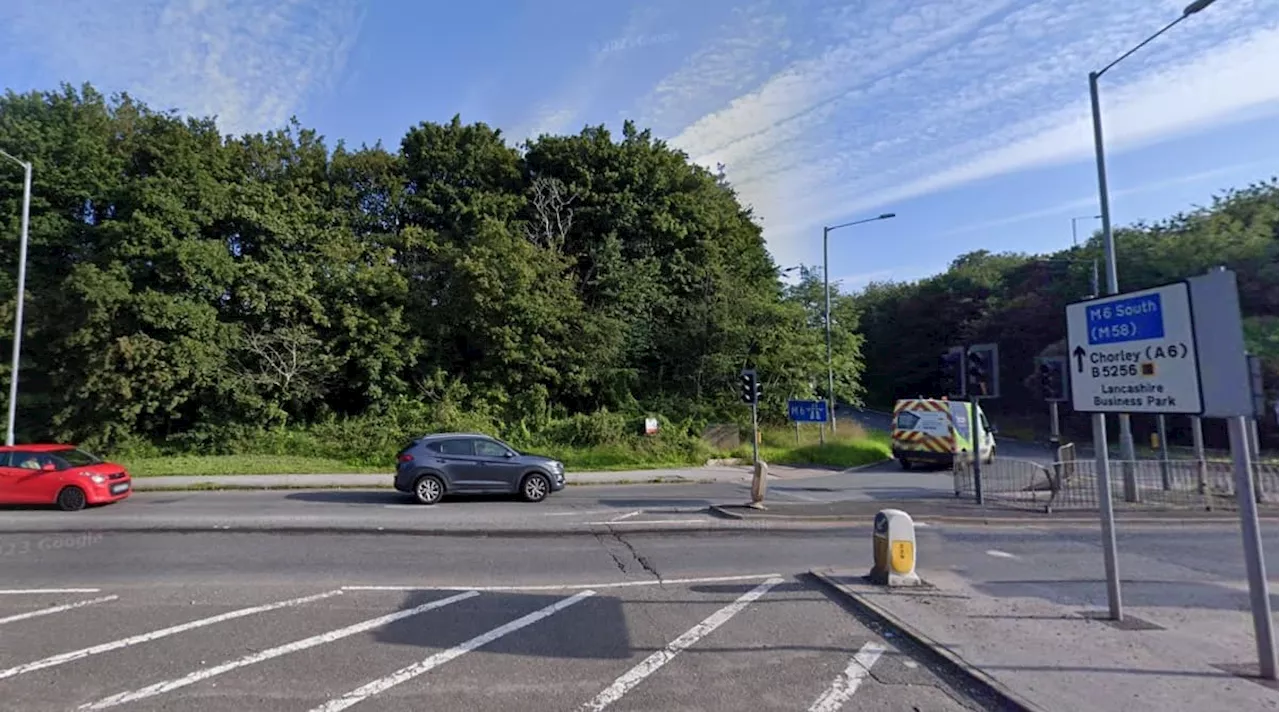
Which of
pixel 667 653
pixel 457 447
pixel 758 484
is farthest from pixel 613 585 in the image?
pixel 457 447

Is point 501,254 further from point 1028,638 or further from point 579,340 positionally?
point 1028,638

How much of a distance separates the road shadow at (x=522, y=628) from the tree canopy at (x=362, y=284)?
20.8 meters

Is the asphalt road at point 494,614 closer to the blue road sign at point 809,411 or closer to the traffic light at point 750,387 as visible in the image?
the traffic light at point 750,387

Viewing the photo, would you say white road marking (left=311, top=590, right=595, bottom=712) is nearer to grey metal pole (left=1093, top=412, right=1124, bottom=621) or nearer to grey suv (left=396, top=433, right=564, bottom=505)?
→ grey metal pole (left=1093, top=412, right=1124, bottom=621)

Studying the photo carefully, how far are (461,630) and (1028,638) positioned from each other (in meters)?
4.85

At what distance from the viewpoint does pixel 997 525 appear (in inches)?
481

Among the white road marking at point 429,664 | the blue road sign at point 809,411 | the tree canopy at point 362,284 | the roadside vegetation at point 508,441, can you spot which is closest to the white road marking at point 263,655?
the white road marking at point 429,664

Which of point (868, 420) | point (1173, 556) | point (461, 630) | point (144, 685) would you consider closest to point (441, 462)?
point (461, 630)

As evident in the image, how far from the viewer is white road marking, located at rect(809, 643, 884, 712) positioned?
171 inches

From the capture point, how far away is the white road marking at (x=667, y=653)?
4.41m

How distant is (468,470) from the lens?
49.9ft

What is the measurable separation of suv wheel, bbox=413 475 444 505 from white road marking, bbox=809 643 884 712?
11586 millimetres

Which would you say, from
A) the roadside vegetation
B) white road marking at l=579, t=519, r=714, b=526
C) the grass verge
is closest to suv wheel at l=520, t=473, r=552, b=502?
white road marking at l=579, t=519, r=714, b=526

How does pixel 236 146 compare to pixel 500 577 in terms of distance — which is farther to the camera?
pixel 236 146
